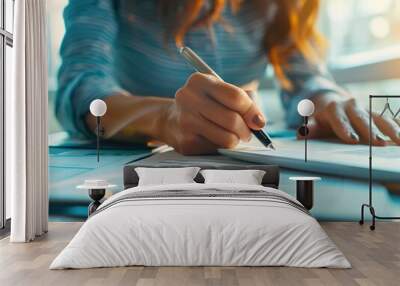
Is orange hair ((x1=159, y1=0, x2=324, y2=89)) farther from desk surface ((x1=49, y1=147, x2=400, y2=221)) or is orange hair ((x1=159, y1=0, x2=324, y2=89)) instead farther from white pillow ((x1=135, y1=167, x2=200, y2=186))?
white pillow ((x1=135, y1=167, x2=200, y2=186))

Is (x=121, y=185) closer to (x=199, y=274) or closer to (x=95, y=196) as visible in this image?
(x=95, y=196)

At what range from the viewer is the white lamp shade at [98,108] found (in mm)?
7637

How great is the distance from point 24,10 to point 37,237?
8.02 ft

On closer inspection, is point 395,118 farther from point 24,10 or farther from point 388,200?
point 24,10

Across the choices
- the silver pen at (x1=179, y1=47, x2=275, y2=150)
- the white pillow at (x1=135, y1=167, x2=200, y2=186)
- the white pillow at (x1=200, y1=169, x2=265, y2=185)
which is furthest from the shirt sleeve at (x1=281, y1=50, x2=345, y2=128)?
the white pillow at (x1=135, y1=167, x2=200, y2=186)

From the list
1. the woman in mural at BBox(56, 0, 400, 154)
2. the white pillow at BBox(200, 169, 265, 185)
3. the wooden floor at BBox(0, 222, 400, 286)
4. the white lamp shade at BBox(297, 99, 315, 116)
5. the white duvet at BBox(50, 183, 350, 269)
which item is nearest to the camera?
the wooden floor at BBox(0, 222, 400, 286)

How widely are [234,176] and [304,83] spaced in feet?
5.68

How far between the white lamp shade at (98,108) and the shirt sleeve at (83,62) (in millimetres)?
367

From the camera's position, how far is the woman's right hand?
7891 millimetres

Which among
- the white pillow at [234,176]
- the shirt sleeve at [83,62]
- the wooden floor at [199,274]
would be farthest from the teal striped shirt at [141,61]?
the wooden floor at [199,274]

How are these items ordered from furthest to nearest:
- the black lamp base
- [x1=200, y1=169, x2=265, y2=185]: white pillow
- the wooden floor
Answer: the black lamp base
[x1=200, y1=169, x2=265, y2=185]: white pillow
the wooden floor

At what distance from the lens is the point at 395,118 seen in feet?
26.1

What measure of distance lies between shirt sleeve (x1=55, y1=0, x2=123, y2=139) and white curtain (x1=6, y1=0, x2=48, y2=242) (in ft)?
4.14

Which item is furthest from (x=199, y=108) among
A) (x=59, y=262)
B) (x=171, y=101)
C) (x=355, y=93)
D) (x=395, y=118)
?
(x=59, y=262)
